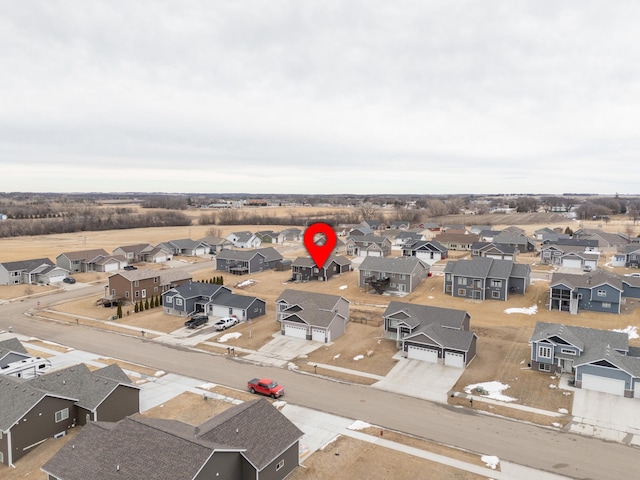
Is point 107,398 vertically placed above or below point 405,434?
above

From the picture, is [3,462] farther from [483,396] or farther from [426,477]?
[483,396]

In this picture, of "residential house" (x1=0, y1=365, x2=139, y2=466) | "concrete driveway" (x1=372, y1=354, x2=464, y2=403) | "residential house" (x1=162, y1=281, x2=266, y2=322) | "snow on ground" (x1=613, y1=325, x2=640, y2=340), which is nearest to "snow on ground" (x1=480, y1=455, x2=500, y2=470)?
"concrete driveway" (x1=372, y1=354, x2=464, y2=403)

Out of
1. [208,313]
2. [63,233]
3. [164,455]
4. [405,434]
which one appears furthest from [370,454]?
[63,233]

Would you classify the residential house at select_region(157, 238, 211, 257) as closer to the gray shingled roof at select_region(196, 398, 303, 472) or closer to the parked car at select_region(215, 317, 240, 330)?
the parked car at select_region(215, 317, 240, 330)

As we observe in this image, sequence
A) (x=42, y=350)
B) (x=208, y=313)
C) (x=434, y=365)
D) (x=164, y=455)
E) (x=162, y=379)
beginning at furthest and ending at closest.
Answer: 1. (x=208, y=313)
2. (x=42, y=350)
3. (x=434, y=365)
4. (x=162, y=379)
5. (x=164, y=455)

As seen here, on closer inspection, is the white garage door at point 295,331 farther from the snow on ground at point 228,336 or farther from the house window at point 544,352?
the house window at point 544,352

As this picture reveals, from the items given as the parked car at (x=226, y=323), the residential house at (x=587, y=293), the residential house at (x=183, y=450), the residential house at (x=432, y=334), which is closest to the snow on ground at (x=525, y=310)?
the residential house at (x=587, y=293)
